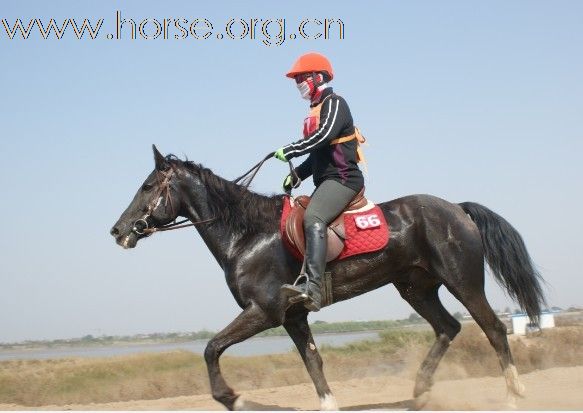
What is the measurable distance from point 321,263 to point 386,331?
14.7 metres

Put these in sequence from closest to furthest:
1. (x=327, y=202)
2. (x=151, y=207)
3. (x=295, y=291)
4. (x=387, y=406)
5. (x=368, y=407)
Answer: (x=295, y=291) → (x=327, y=202) → (x=151, y=207) → (x=387, y=406) → (x=368, y=407)

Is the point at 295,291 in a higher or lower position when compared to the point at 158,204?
lower

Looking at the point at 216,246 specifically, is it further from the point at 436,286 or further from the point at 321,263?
the point at 436,286

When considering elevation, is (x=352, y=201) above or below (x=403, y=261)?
above

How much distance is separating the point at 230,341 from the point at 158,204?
174 cm

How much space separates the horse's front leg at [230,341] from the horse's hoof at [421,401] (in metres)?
2.28

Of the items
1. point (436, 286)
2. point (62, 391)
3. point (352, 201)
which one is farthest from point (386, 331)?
point (352, 201)

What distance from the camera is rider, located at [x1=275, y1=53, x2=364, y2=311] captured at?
294 inches

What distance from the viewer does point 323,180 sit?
26.2 ft

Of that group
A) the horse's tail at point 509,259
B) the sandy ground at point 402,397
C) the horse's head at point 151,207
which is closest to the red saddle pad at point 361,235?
the horse's head at point 151,207

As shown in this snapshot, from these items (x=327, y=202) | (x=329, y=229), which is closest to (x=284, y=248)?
(x=329, y=229)

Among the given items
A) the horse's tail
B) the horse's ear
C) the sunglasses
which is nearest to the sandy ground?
the horse's tail

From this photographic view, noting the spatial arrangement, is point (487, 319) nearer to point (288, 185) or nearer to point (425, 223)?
point (425, 223)

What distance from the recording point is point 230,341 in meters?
7.31
